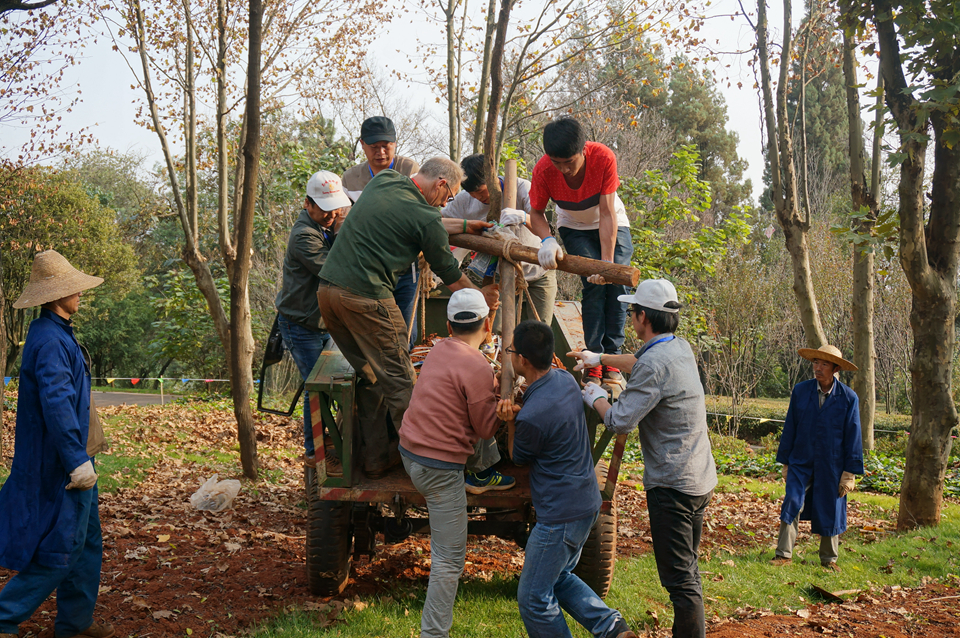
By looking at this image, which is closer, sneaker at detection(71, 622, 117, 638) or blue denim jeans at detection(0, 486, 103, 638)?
blue denim jeans at detection(0, 486, 103, 638)

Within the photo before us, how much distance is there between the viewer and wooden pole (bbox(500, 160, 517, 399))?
407 centimetres

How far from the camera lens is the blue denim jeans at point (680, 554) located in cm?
374

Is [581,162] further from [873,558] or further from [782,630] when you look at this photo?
[873,558]

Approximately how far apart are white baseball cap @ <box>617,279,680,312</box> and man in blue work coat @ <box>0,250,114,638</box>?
307cm

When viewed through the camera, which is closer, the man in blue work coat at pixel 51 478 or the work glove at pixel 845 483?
the man in blue work coat at pixel 51 478

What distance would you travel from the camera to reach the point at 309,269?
540 cm

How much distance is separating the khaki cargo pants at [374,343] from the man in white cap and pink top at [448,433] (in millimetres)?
400

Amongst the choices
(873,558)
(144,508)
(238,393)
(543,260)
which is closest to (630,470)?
(873,558)

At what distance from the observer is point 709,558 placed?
664 cm

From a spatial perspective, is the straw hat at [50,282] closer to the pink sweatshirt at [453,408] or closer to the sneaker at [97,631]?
the sneaker at [97,631]

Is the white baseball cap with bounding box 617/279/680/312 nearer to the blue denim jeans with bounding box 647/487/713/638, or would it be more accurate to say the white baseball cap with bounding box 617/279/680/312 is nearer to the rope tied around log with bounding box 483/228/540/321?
the rope tied around log with bounding box 483/228/540/321

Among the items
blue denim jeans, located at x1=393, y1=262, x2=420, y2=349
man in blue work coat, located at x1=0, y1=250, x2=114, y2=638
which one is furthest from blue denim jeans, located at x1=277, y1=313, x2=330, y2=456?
man in blue work coat, located at x1=0, y1=250, x2=114, y2=638

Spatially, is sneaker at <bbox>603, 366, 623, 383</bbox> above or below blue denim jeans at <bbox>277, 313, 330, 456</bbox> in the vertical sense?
below

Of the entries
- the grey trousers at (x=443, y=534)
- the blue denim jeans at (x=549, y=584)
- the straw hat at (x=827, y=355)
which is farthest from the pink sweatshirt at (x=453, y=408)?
the straw hat at (x=827, y=355)
